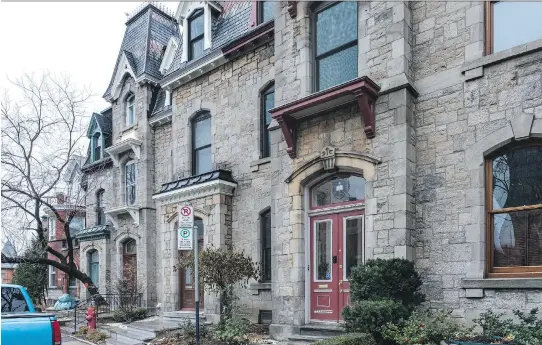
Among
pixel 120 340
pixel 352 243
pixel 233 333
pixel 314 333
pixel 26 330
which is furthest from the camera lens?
pixel 120 340

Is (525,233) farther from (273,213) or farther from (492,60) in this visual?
(273,213)

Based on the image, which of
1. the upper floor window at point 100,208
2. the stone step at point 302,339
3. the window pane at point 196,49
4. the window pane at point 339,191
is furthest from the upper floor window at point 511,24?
the upper floor window at point 100,208

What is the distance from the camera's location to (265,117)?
13.3 meters

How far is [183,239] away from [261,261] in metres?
4.55

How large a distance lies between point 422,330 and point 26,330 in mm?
5785

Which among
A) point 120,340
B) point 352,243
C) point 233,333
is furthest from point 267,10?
point 120,340

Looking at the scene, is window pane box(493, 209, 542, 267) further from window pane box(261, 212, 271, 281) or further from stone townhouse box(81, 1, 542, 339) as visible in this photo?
window pane box(261, 212, 271, 281)

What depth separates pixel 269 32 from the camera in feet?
41.8

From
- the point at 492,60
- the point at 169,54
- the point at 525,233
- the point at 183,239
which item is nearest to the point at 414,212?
the point at 525,233

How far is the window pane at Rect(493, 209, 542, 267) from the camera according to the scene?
7477mm

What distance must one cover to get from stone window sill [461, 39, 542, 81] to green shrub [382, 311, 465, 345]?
4.25 m

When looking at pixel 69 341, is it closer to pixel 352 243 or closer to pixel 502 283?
pixel 352 243

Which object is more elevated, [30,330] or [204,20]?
[204,20]

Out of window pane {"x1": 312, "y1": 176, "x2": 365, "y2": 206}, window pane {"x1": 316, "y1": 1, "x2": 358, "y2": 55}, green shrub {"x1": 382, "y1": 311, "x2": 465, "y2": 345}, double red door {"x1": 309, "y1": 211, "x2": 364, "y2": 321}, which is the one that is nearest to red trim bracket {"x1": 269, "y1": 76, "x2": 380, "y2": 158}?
window pane {"x1": 312, "y1": 176, "x2": 365, "y2": 206}
